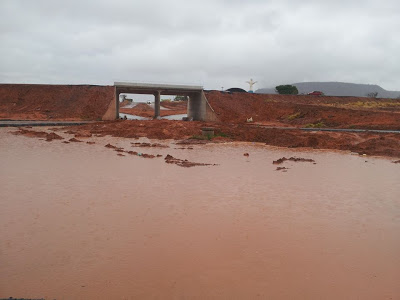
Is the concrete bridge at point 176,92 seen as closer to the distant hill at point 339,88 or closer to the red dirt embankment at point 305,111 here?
the red dirt embankment at point 305,111

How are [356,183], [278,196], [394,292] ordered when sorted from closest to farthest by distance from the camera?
1. [394,292]
2. [278,196]
3. [356,183]

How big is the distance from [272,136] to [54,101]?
110 feet

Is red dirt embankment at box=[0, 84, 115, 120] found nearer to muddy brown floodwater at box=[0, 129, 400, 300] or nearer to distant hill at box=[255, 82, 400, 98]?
muddy brown floodwater at box=[0, 129, 400, 300]

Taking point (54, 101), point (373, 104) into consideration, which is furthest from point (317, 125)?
point (54, 101)

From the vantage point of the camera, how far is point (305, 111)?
44.2 metres

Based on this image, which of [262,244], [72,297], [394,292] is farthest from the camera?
[262,244]

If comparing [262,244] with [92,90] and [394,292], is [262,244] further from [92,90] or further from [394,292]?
[92,90]

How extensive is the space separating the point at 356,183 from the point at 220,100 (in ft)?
127

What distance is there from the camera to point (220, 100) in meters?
50.7

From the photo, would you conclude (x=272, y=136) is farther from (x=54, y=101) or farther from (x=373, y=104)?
(x=373, y=104)

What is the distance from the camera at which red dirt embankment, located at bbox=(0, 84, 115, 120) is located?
143 ft

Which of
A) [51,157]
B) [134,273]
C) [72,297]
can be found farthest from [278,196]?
[51,157]

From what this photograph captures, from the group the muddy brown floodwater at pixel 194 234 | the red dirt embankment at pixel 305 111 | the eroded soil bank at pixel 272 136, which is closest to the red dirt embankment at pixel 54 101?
the eroded soil bank at pixel 272 136

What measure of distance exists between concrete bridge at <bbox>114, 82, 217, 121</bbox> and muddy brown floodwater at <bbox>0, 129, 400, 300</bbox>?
97.6 feet
